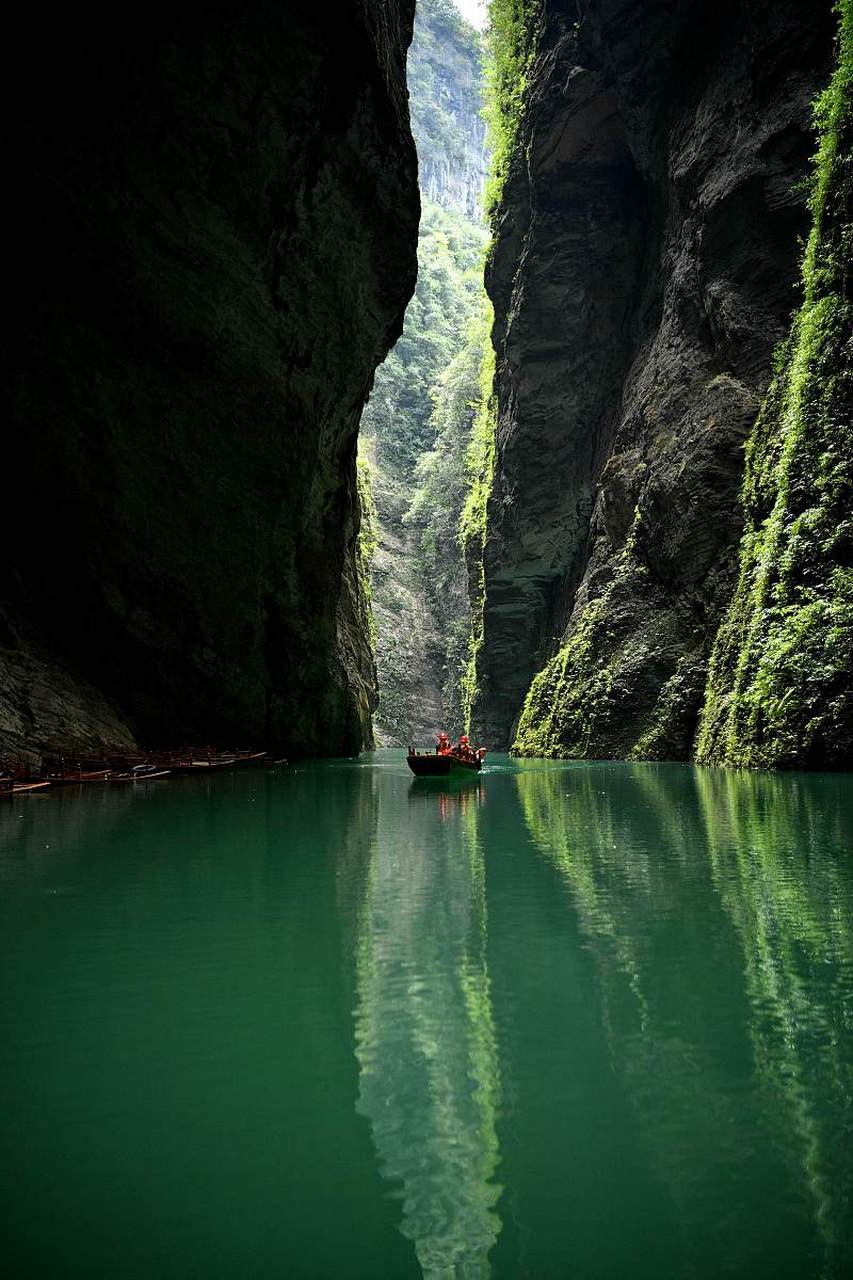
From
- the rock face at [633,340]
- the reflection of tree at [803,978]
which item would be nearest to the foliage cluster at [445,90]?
the rock face at [633,340]

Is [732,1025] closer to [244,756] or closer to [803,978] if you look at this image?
[803,978]

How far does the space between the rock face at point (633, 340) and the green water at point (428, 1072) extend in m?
21.4

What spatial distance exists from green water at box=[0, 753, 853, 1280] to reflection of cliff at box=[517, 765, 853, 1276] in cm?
1

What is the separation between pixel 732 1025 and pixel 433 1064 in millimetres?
1225

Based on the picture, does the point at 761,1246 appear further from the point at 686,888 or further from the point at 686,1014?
the point at 686,888

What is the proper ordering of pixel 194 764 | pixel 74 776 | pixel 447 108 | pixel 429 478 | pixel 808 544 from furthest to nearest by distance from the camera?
pixel 447 108 < pixel 429 478 < pixel 194 764 < pixel 808 544 < pixel 74 776

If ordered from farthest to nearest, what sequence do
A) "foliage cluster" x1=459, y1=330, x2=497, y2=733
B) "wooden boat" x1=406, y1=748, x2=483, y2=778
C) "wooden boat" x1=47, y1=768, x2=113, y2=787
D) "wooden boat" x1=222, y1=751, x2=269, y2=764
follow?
"foliage cluster" x1=459, y1=330, x2=497, y2=733 → "wooden boat" x1=222, y1=751, x2=269, y2=764 → "wooden boat" x1=406, y1=748, x2=483, y2=778 → "wooden boat" x1=47, y1=768, x2=113, y2=787

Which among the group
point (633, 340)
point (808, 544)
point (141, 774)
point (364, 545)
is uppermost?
point (633, 340)

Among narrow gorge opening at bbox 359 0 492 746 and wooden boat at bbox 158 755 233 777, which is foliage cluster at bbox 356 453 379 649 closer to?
narrow gorge opening at bbox 359 0 492 746

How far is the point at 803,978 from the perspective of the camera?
420cm

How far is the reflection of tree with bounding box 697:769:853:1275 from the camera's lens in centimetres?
254

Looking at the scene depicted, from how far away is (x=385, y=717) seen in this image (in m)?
66.8

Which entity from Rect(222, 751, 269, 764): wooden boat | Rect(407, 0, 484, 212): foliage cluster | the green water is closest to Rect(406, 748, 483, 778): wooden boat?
Rect(222, 751, 269, 764): wooden boat

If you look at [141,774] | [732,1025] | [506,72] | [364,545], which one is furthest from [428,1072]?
[506,72]
